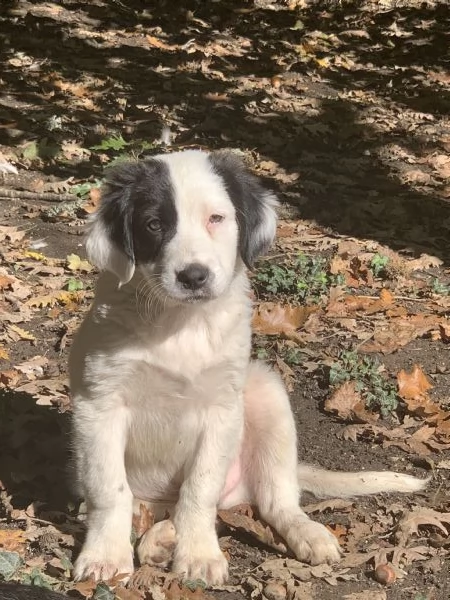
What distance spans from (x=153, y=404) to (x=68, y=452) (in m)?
0.99

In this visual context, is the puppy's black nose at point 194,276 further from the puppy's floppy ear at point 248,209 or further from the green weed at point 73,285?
the green weed at point 73,285

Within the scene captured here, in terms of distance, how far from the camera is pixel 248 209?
446cm

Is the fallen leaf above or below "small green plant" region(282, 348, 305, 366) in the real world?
below

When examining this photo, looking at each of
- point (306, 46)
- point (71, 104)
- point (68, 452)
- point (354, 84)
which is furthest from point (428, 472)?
point (306, 46)

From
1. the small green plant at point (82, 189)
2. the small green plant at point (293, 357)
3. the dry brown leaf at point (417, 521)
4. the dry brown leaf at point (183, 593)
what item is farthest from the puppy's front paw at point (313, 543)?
the small green plant at point (82, 189)

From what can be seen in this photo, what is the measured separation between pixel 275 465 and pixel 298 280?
2.78 m

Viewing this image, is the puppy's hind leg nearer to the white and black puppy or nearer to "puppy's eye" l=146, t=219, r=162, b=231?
the white and black puppy

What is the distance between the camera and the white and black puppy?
4160mm

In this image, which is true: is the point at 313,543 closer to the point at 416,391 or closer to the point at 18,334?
the point at 416,391

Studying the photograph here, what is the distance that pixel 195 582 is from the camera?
4188mm

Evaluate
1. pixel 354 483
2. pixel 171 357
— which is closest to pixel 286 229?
pixel 354 483

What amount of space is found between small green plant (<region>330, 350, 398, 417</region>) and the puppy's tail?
0.84 metres

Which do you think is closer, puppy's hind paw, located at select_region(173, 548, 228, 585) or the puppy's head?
the puppy's head

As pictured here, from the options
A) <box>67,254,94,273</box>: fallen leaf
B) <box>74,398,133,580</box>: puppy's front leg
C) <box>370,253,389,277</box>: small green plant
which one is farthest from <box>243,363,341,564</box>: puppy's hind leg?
<box>370,253,389,277</box>: small green plant
